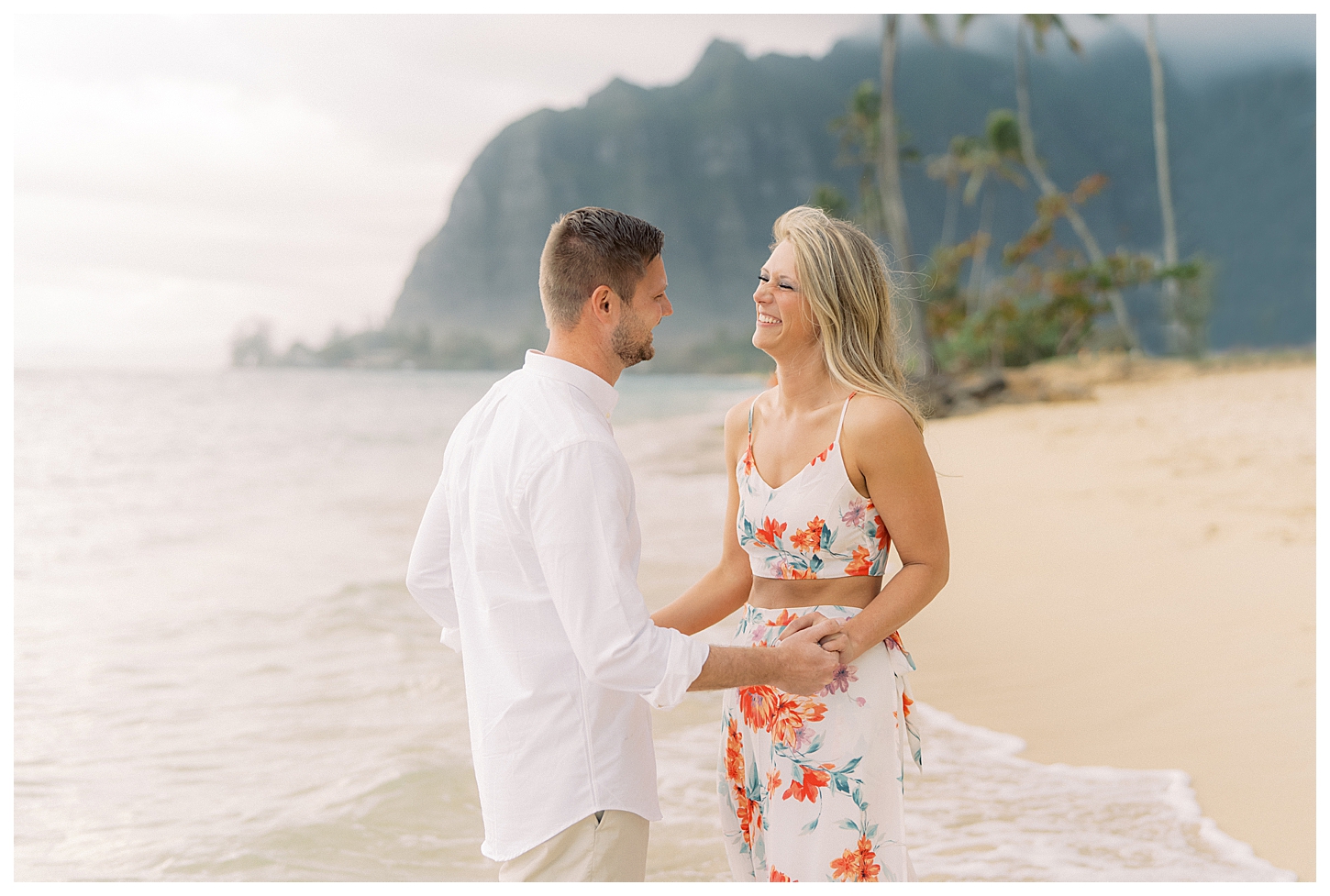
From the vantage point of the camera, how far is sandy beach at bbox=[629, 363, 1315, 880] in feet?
12.2

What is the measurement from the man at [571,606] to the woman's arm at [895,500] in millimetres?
91

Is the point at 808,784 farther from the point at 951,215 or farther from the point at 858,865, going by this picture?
the point at 951,215

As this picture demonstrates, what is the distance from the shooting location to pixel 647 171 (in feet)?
302

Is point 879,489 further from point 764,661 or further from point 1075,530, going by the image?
point 1075,530

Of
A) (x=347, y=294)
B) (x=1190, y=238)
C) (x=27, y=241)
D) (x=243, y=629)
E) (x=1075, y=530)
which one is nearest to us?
(x=243, y=629)

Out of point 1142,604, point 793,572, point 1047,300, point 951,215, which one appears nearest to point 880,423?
point 793,572

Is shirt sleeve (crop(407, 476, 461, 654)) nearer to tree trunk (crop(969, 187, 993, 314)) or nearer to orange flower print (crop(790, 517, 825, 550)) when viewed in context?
orange flower print (crop(790, 517, 825, 550))

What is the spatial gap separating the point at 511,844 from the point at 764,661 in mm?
564

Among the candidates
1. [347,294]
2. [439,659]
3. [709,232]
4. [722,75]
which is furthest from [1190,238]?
[439,659]

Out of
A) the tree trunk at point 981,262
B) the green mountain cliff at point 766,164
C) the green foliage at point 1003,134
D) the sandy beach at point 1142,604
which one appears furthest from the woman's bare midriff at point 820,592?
the green mountain cliff at point 766,164

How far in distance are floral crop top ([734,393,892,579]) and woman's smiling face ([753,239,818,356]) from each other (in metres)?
0.17

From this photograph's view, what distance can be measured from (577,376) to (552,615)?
43cm

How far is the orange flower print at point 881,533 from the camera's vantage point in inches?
76.1

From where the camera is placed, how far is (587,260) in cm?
177
